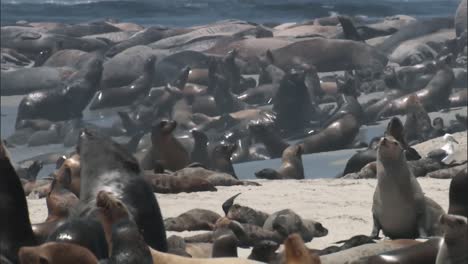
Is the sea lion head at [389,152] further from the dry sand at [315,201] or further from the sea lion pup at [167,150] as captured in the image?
the sea lion pup at [167,150]

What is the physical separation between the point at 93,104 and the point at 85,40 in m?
7.93

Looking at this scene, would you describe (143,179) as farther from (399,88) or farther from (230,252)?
(399,88)

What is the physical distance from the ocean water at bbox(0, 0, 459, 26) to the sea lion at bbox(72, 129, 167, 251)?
32137 mm

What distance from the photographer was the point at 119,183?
603cm

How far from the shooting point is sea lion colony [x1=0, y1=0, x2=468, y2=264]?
5.00 meters

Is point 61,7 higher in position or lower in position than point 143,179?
lower

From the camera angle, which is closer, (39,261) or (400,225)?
(39,261)

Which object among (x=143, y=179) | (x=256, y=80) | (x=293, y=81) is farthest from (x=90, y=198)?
(x=256, y=80)

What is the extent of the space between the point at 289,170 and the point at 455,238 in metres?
8.00

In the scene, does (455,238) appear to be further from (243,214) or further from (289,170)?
(289,170)

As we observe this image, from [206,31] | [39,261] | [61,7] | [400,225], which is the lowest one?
[61,7]

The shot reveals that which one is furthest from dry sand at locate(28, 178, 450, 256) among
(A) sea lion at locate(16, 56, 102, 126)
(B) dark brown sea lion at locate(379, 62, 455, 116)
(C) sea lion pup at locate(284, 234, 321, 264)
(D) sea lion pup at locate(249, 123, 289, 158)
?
(A) sea lion at locate(16, 56, 102, 126)

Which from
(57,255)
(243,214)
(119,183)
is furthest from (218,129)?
(57,255)

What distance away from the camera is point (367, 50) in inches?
971
